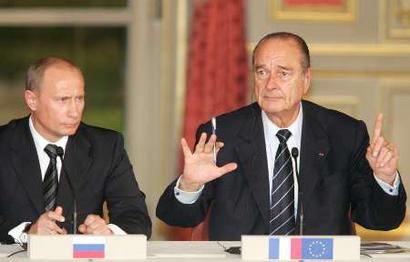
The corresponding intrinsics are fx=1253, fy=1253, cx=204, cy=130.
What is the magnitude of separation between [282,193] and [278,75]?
15.6 inches

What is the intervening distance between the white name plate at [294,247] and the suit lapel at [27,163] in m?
0.88

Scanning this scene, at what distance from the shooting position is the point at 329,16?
21.4ft

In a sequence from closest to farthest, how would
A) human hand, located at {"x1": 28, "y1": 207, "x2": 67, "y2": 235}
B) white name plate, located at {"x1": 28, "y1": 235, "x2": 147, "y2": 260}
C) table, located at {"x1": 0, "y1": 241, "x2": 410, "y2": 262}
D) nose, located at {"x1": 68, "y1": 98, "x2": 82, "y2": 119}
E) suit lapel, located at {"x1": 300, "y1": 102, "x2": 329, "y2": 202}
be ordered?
1. white name plate, located at {"x1": 28, "y1": 235, "x2": 147, "y2": 260}
2. table, located at {"x1": 0, "y1": 241, "x2": 410, "y2": 262}
3. human hand, located at {"x1": 28, "y1": 207, "x2": 67, "y2": 235}
4. nose, located at {"x1": 68, "y1": 98, "x2": 82, "y2": 119}
5. suit lapel, located at {"x1": 300, "y1": 102, "x2": 329, "y2": 202}

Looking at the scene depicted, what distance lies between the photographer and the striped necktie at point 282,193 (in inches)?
164

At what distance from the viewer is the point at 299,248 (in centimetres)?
358

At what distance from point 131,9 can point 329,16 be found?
113 cm

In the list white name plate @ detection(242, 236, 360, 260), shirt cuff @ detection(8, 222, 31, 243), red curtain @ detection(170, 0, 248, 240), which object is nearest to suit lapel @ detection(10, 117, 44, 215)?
shirt cuff @ detection(8, 222, 31, 243)

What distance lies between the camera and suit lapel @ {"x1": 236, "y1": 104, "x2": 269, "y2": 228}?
4180 millimetres

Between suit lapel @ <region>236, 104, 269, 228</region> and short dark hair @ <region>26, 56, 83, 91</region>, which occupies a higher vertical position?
short dark hair @ <region>26, 56, 83, 91</region>

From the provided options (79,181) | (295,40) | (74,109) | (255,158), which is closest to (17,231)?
(79,181)

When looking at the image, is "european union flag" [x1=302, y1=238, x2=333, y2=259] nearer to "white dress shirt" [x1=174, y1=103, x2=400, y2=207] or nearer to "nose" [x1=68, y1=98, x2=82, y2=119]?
"white dress shirt" [x1=174, y1=103, x2=400, y2=207]

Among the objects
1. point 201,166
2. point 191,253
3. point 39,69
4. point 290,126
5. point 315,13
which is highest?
point 315,13

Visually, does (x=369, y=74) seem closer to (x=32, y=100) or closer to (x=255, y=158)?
(x=255, y=158)

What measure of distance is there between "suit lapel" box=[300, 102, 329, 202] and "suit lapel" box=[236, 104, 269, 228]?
5.2 inches
